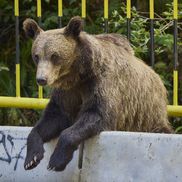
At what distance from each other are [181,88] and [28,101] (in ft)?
6.17

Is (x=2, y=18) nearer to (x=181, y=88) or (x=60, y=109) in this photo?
(x=181, y=88)

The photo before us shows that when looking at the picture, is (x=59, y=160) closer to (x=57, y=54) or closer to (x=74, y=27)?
(x=57, y=54)

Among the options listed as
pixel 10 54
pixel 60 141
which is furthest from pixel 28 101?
pixel 10 54

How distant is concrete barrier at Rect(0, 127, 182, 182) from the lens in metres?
4.92

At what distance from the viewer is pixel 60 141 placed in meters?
5.24

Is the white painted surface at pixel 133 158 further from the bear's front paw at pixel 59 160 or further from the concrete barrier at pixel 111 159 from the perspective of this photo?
the bear's front paw at pixel 59 160

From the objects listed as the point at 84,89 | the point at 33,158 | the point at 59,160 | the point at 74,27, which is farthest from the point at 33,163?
the point at 74,27

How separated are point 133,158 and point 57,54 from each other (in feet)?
2.99

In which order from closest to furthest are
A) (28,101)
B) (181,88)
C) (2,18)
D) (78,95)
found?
1. (78,95)
2. (28,101)
3. (181,88)
4. (2,18)

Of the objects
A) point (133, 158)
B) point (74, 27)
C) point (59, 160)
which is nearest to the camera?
point (133, 158)

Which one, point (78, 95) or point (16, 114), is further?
point (16, 114)

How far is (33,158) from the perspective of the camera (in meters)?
5.29

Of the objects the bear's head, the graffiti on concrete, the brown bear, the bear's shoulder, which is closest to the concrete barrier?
the graffiti on concrete

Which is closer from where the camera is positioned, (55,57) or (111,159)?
(111,159)
